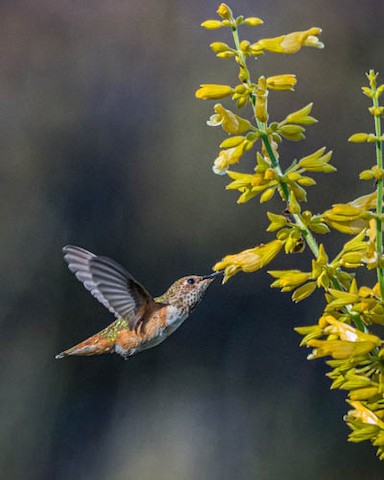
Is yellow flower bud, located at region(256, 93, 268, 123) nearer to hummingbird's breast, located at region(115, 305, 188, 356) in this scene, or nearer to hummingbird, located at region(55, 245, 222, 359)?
hummingbird, located at region(55, 245, 222, 359)

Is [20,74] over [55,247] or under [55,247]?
over

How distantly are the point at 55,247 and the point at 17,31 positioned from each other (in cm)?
141

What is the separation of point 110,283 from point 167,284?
7.90 ft

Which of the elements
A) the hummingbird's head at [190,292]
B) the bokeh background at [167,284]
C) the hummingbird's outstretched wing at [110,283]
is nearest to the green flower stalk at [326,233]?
the hummingbird's outstretched wing at [110,283]

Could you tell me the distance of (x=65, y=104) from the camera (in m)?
4.57

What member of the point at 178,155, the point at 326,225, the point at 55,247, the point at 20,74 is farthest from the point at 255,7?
the point at 326,225

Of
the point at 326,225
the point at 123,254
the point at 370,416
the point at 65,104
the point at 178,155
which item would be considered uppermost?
the point at 65,104

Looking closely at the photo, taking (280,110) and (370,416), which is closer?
(370,416)

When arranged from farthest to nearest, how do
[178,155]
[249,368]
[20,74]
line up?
[20,74] < [178,155] < [249,368]

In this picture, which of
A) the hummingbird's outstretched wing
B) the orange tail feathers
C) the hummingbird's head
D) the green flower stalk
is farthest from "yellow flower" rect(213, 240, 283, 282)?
the orange tail feathers

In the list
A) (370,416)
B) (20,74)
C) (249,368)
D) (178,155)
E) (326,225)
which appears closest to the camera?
(370,416)

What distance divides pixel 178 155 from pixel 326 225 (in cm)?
341

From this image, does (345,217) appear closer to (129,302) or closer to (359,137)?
(359,137)

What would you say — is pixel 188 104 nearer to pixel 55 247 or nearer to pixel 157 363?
pixel 55 247
